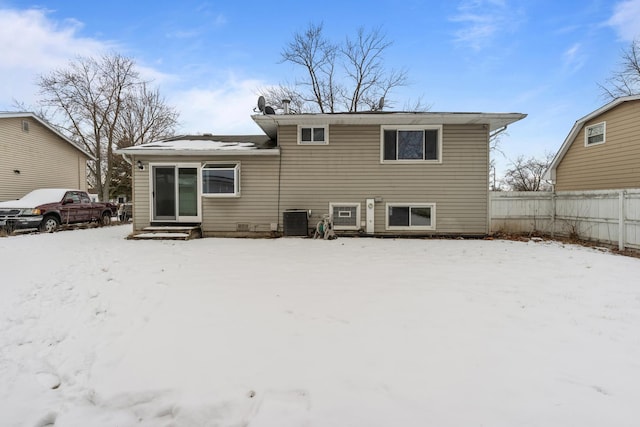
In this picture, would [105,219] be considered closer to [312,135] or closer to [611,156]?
[312,135]

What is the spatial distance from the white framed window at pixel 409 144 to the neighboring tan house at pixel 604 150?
6.03 metres

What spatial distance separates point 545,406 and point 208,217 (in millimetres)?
8539

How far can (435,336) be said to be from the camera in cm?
280

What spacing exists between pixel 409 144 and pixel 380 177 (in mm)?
1310

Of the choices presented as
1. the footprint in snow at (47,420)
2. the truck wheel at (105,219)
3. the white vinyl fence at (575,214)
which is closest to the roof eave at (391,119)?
the white vinyl fence at (575,214)

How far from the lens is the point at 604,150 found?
10.1 m

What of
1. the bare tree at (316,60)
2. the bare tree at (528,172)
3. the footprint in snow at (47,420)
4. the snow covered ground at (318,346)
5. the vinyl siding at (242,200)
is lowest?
the footprint in snow at (47,420)

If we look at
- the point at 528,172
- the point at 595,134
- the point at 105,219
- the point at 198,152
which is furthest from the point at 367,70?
the point at 528,172

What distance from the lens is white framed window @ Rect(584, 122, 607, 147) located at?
33.2ft

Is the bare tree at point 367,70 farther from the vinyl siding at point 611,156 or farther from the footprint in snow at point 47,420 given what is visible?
the footprint in snow at point 47,420

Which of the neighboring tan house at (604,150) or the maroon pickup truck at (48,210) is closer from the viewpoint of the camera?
the neighboring tan house at (604,150)

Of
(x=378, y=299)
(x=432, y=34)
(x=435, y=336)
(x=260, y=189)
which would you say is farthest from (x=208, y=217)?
(x=432, y=34)

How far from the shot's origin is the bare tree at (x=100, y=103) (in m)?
19.7

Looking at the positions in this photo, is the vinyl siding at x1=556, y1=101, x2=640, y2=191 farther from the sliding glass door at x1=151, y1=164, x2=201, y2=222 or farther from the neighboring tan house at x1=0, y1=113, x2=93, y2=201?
the neighboring tan house at x1=0, y1=113, x2=93, y2=201
